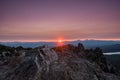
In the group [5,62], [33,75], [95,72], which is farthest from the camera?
[5,62]

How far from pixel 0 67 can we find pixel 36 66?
1023 cm

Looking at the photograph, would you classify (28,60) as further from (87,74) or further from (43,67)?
(87,74)

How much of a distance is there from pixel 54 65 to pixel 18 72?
6.45m

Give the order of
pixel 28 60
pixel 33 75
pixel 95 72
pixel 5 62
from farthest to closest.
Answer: pixel 5 62 → pixel 95 72 → pixel 28 60 → pixel 33 75

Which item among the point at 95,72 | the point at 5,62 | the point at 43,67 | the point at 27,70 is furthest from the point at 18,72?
the point at 95,72

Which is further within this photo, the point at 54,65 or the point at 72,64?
the point at 72,64

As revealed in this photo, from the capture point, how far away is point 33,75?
32312 millimetres

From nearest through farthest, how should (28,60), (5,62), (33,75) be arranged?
(33,75) < (28,60) < (5,62)

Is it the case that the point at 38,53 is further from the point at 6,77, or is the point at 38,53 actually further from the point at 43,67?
the point at 6,77

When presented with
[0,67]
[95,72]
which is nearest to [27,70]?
[0,67]

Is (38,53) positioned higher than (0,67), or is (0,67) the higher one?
(38,53)

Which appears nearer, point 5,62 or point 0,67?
point 0,67

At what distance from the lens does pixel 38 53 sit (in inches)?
1474


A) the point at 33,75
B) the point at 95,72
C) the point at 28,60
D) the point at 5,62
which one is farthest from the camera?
the point at 5,62
